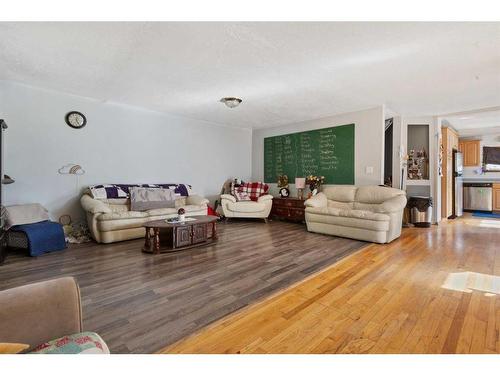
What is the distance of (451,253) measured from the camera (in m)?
3.21

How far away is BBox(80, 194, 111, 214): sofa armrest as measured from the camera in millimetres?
3665

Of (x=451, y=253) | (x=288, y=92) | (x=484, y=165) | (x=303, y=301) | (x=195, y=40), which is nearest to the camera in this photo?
(x=303, y=301)

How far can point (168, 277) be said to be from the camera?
2.44 m

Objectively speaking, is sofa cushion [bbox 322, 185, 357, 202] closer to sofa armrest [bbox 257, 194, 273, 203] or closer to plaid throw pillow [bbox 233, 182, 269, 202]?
sofa armrest [bbox 257, 194, 273, 203]

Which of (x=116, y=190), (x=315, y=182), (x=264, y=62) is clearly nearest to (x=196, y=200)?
(x=116, y=190)

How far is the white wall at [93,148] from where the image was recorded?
3.67 meters

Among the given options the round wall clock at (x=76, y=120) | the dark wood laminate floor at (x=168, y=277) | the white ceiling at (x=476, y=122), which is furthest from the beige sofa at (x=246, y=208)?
the white ceiling at (x=476, y=122)

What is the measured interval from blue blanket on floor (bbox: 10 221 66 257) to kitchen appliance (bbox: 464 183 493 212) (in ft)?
30.8

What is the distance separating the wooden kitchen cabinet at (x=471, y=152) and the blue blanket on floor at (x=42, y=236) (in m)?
9.51

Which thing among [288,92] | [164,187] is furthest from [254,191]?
[288,92]

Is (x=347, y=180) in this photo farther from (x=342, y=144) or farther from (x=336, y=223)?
(x=336, y=223)

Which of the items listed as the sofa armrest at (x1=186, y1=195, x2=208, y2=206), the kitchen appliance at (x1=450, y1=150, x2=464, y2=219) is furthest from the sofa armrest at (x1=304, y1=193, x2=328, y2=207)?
the kitchen appliance at (x1=450, y1=150, x2=464, y2=219)

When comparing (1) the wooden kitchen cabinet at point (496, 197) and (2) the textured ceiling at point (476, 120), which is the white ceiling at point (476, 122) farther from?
(1) the wooden kitchen cabinet at point (496, 197)

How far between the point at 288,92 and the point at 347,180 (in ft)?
7.48
